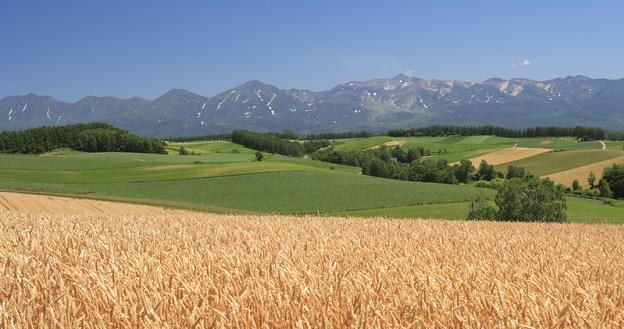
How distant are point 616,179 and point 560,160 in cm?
2710

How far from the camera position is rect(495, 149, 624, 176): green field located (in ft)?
370

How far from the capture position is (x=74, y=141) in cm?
14212

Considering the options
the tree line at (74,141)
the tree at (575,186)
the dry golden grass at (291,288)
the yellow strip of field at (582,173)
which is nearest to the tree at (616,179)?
the yellow strip of field at (582,173)

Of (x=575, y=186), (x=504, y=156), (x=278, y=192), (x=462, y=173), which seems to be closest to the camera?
(x=278, y=192)

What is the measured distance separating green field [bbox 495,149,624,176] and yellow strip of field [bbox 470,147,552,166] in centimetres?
319

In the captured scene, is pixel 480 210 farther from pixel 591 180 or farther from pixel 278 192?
pixel 591 180

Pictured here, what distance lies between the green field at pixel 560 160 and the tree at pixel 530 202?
67.1m

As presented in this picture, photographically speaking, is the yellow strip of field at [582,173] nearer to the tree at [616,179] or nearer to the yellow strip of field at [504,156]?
the tree at [616,179]

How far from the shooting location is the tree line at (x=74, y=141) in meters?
139

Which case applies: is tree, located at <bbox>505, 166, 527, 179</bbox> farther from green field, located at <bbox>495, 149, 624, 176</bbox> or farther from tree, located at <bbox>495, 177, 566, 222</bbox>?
tree, located at <bbox>495, 177, 566, 222</bbox>

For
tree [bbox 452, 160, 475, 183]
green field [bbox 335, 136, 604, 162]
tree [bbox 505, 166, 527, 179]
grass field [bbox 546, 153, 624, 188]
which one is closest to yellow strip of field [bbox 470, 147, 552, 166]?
green field [bbox 335, 136, 604, 162]

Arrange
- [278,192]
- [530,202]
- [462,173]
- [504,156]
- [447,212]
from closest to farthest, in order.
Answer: [530,202] < [447,212] < [278,192] < [462,173] < [504,156]

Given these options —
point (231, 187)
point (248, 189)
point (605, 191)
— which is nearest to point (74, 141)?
point (231, 187)

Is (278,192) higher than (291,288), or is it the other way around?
(291,288)
